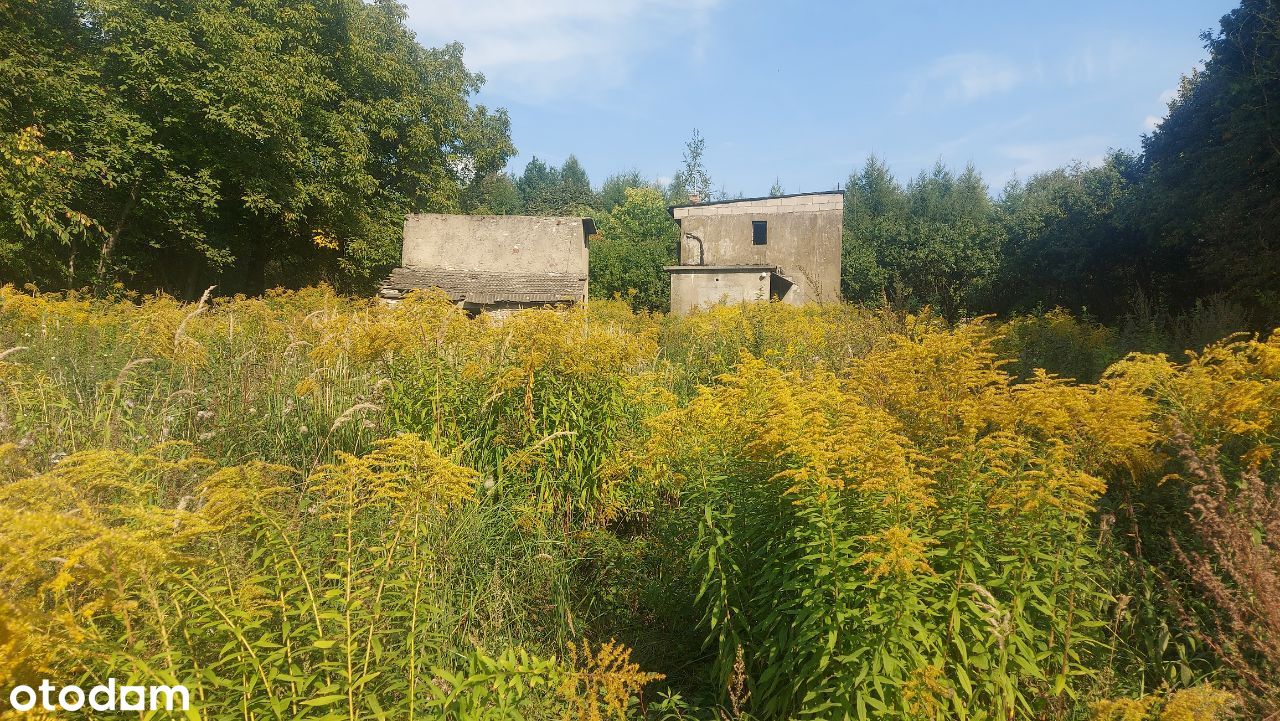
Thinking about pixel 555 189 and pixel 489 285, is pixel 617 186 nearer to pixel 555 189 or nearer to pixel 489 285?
pixel 555 189

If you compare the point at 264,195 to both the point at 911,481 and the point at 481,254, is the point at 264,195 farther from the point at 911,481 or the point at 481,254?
the point at 911,481

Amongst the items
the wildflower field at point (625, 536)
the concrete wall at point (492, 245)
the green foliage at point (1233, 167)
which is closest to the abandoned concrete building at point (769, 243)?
the concrete wall at point (492, 245)

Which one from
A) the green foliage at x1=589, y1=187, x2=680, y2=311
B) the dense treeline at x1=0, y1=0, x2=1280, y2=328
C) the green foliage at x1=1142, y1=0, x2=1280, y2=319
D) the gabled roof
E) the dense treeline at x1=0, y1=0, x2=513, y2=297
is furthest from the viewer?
the green foliage at x1=589, y1=187, x2=680, y2=311

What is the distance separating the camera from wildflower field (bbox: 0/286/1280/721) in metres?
2.17

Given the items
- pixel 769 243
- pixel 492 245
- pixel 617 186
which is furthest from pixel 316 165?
pixel 617 186

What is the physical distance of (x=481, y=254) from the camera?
69.9 ft

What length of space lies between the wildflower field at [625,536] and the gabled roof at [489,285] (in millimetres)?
13332

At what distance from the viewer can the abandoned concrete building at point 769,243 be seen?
2728 cm

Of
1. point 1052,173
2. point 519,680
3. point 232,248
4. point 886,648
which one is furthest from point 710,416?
point 1052,173

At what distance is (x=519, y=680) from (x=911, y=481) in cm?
176

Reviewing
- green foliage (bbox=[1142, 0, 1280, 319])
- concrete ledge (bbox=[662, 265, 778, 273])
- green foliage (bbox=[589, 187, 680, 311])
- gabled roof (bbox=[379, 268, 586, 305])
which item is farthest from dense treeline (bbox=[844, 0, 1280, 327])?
green foliage (bbox=[589, 187, 680, 311])

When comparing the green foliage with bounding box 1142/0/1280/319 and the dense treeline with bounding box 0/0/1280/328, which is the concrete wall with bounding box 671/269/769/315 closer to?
the dense treeline with bounding box 0/0/1280/328

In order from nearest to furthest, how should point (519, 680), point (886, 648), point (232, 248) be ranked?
point (519, 680) → point (886, 648) → point (232, 248)

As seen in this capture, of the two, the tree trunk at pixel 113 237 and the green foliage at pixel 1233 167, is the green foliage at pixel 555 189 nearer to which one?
the tree trunk at pixel 113 237
